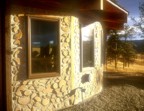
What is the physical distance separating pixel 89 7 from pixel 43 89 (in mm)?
3211

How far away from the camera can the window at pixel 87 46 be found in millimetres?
9164

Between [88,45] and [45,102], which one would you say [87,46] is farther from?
[45,102]

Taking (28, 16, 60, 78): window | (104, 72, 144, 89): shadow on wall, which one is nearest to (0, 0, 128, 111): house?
(28, 16, 60, 78): window

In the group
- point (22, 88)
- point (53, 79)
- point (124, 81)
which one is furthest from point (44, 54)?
point (124, 81)

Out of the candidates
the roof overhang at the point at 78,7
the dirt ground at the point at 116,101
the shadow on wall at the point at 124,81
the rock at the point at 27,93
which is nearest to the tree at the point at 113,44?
the shadow on wall at the point at 124,81

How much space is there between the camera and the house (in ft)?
22.3

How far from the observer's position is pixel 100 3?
305 inches

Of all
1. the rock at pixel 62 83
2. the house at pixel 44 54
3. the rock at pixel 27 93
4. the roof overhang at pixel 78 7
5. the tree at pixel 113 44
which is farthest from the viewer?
the tree at pixel 113 44

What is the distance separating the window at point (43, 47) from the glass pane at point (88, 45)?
5.70 feet

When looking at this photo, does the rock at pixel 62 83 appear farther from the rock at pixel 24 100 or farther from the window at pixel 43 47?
the rock at pixel 24 100

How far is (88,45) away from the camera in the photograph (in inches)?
380

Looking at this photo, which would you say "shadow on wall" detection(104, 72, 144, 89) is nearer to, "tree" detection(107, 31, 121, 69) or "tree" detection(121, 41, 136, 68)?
"tree" detection(107, 31, 121, 69)

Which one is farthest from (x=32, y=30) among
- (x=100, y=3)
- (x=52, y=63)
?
(x=100, y=3)

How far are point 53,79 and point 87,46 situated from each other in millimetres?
2609
